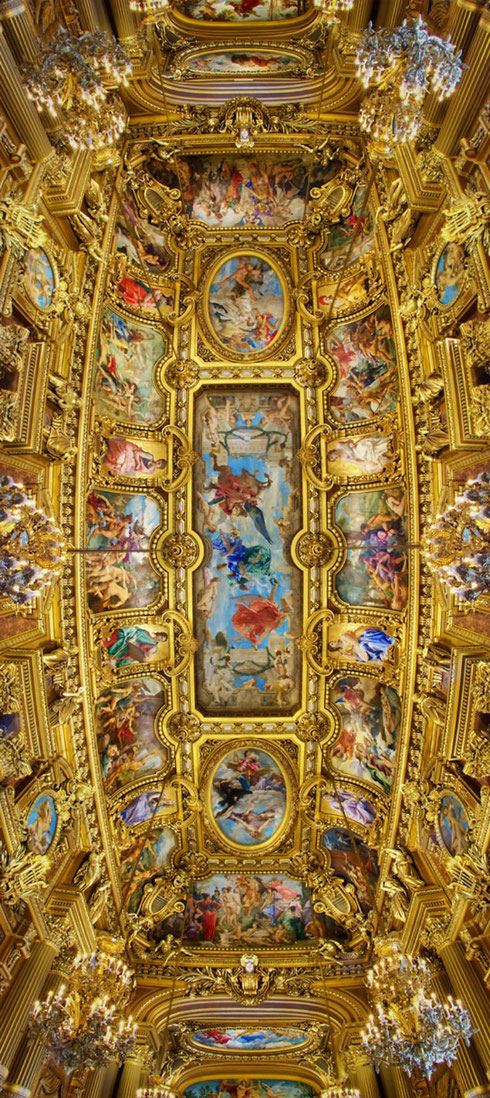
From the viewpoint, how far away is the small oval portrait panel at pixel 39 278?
8.64m

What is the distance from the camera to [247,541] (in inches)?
489

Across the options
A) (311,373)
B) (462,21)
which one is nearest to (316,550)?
(311,373)

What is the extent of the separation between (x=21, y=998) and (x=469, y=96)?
12214 millimetres

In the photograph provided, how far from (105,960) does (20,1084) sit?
7.27 ft

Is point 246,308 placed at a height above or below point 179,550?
above

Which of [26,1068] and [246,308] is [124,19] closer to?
[246,308]

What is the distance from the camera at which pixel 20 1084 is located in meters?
8.16

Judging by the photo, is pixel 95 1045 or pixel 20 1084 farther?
pixel 95 1045

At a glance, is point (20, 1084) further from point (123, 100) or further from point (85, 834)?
point (123, 100)

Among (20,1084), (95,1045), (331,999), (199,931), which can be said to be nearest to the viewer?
(20,1084)

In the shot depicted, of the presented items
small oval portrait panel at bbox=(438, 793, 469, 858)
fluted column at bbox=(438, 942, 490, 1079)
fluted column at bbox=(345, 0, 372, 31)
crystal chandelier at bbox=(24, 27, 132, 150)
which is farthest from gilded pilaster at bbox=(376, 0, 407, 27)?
fluted column at bbox=(438, 942, 490, 1079)

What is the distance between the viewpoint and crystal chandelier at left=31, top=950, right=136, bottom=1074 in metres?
8.50

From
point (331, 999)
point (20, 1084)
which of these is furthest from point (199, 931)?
point (20, 1084)

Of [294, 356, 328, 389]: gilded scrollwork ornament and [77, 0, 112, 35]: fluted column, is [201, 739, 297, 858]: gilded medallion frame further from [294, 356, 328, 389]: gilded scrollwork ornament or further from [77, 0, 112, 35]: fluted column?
[77, 0, 112, 35]: fluted column
